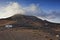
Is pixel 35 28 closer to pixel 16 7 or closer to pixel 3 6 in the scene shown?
pixel 16 7

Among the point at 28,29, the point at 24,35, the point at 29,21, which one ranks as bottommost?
the point at 24,35

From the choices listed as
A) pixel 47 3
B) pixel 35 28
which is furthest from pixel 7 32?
pixel 47 3

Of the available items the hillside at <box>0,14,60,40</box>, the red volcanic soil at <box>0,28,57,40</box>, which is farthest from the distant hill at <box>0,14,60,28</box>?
the red volcanic soil at <box>0,28,57,40</box>

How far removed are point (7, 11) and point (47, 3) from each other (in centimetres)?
91

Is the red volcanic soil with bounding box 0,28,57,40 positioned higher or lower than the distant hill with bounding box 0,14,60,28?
lower

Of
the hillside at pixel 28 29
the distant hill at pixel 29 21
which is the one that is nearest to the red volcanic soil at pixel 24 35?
the hillside at pixel 28 29

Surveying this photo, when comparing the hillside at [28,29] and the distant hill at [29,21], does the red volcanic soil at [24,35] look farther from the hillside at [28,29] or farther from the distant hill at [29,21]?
the distant hill at [29,21]

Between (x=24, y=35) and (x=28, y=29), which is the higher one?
(x=28, y=29)

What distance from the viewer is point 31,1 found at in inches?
149

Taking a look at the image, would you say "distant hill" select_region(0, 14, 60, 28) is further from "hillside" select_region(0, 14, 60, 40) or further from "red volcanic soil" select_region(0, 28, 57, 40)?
"red volcanic soil" select_region(0, 28, 57, 40)

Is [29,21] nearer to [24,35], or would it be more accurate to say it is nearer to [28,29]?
[28,29]

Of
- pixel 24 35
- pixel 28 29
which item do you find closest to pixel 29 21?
pixel 28 29

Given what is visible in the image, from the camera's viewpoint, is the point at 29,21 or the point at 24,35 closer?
the point at 24,35

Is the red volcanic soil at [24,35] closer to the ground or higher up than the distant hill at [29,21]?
closer to the ground
